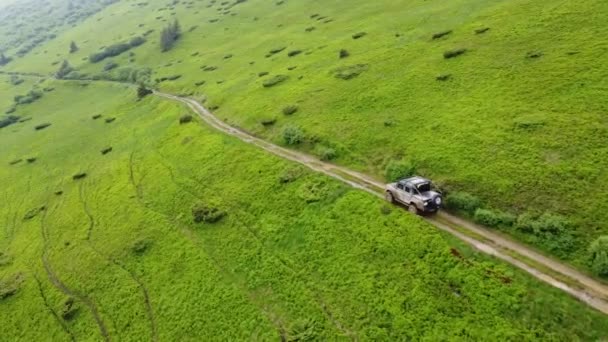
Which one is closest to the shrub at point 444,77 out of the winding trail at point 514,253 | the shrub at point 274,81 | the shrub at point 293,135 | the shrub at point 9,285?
the shrub at point 293,135

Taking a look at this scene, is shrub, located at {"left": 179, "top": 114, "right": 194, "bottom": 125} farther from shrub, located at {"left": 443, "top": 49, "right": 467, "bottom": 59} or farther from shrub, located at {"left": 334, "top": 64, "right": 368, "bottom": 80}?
shrub, located at {"left": 443, "top": 49, "right": 467, "bottom": 59}

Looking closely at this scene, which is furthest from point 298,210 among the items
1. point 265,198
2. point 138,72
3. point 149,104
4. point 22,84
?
point 22,84

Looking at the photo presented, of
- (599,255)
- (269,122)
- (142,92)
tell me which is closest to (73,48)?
(142,92)

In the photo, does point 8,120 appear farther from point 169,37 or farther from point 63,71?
point 169,37

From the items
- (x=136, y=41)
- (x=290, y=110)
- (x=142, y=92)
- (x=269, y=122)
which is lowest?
(x=142, y=92)

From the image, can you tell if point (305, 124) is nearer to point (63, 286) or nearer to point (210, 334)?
point (210, 334)

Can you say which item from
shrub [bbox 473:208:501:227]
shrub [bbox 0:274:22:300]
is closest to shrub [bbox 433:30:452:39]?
shrub [bbox 473:208:501:227]
